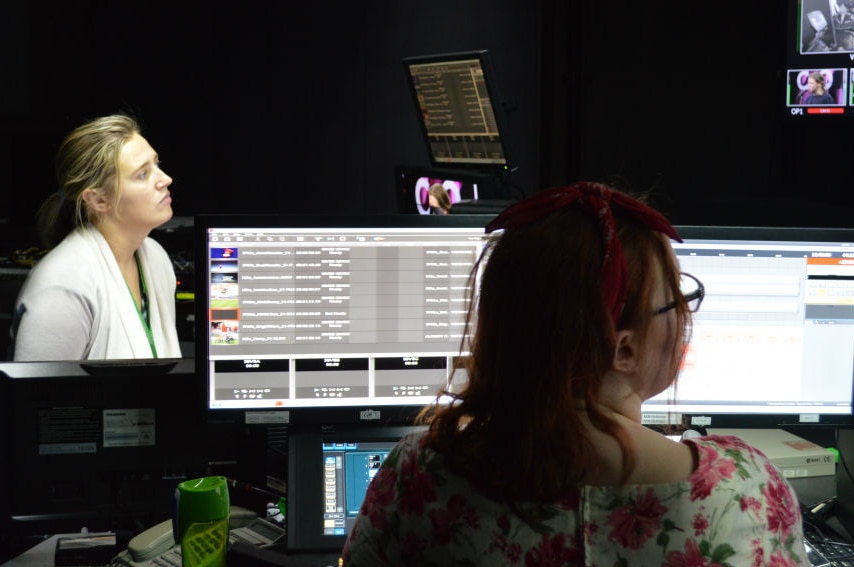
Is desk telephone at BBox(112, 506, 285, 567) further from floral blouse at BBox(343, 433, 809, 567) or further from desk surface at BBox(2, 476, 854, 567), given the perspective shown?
floral blouse at BBox(343, 433, 809, 567)

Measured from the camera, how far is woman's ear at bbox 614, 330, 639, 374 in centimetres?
96

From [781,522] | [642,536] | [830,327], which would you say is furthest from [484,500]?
[830,327]

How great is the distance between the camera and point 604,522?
0.89 m

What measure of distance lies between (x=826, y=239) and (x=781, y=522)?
2.58ft

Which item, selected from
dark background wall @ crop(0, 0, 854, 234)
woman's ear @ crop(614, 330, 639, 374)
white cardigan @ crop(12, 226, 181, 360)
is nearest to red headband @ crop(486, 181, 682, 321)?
woman's ear @ crop(614, 330, 639, 374)

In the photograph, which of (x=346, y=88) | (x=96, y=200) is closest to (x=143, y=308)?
(x=96, y=200)

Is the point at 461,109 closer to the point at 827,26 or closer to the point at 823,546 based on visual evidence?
the point at 827,26

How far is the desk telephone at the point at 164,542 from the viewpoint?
59.0 inches

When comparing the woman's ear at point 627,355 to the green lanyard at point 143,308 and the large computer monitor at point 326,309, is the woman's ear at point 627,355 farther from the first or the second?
the green lanyard at point 143,308

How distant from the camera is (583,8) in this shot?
232 inches

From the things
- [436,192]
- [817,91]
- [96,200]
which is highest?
[817,91]

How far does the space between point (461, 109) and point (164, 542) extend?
2884 mm

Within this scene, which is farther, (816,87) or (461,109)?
(816,87)

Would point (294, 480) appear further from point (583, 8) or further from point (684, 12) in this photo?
point (583, 8)
